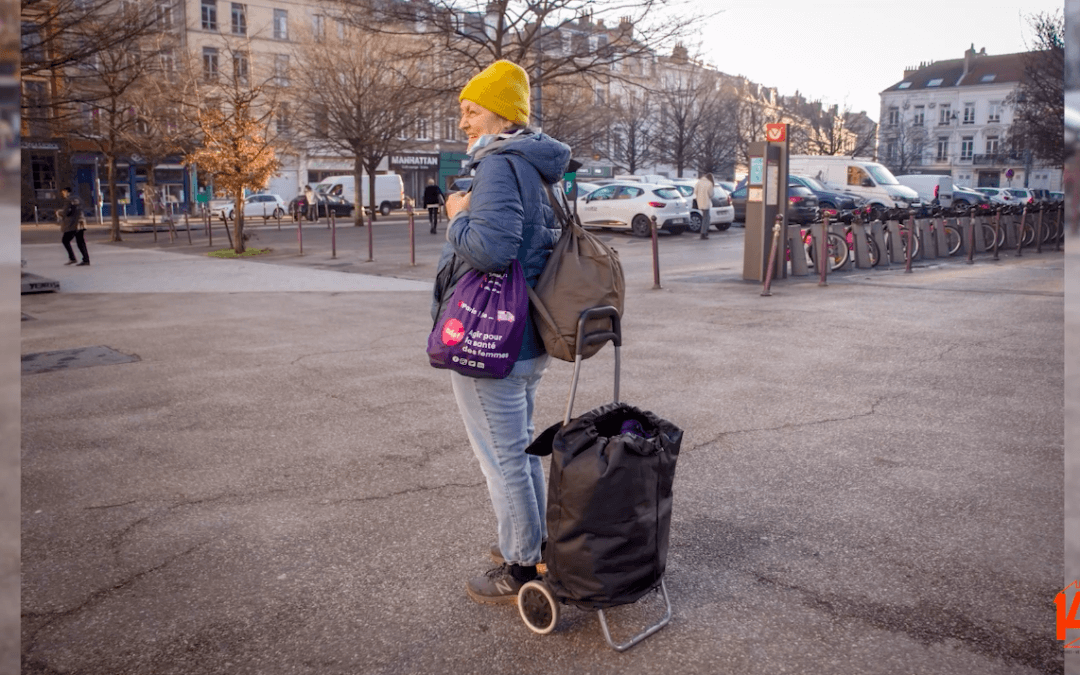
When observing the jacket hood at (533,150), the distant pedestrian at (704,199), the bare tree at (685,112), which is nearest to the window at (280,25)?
the bare tree at (685,112)

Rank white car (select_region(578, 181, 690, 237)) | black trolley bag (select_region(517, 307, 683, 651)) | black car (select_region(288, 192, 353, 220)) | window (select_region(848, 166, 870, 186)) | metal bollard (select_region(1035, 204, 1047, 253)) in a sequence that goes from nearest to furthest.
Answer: black trolley bag (select_region(517, 307, 683, 651)), metal bollard (select_region(1035, 204, 1047, 253)), white car (select_region(578, 181, 690, 237)), window (select_region(848, 166, 870, 186)), black car (select_region(288, 192, 353, 220))

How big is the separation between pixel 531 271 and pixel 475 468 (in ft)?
6.81

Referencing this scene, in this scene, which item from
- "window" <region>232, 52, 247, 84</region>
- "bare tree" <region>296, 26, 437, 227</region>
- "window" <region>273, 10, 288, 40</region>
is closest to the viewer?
"window" <region>232, 52, 247, 84</region>

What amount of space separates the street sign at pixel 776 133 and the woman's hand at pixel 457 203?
11.8m

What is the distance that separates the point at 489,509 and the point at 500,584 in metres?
1.02

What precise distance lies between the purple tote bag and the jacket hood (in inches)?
13.1

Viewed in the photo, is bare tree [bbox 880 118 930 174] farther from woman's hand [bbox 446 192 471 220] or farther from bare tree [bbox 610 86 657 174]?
woman's hand [bbox 446 192 471 220]

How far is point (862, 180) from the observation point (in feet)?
98.4

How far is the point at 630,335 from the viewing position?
9086 mm

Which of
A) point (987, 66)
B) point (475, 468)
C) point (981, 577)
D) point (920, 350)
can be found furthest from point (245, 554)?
point (987, 66)

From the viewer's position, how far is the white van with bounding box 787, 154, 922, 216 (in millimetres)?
29141

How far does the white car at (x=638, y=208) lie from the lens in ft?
82.9

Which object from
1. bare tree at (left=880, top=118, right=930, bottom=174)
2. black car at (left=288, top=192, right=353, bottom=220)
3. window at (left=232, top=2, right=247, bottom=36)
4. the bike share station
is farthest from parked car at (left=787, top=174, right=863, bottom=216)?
bare tree at (left=880, top=118, right=930, bottom=174)

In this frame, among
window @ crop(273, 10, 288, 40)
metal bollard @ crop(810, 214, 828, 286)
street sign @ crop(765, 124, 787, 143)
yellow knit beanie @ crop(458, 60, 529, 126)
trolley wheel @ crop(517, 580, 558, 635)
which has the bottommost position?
trolley wheel @ crop(517, 580, 558, 635)
